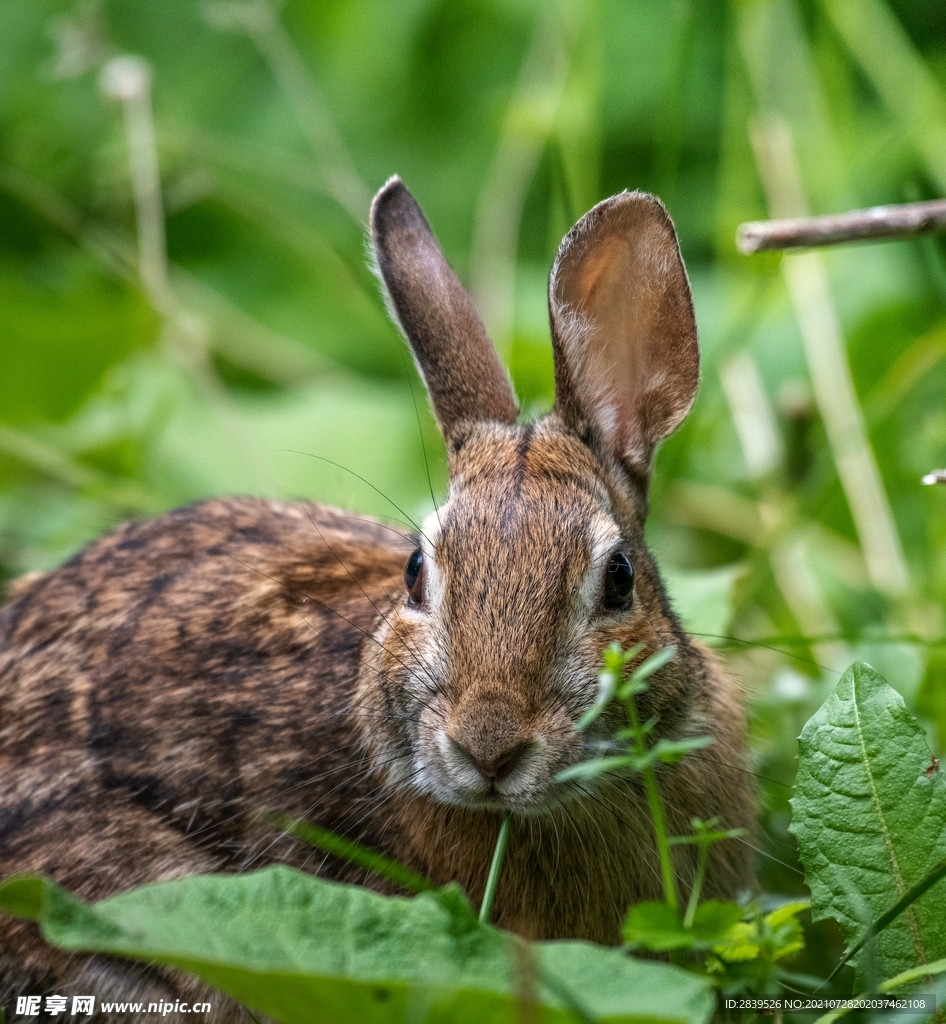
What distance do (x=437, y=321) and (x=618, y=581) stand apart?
92 cm

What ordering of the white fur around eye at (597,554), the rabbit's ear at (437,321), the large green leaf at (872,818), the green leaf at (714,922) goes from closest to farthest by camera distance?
the green leaf at (714,922) < the large green leaf at (872,818) < the white fur around eye at (597,554) < the rabbit's ear at (437,321)

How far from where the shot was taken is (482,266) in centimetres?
650

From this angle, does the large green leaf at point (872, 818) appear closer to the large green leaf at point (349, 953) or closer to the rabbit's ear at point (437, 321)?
the large green leaf at point (349, 953)

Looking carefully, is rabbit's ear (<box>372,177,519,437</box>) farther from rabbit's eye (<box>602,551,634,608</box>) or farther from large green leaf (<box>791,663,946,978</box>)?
large green leaf (<box>791,663,946,978</box>)

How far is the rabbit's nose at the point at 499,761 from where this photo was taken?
2.77m

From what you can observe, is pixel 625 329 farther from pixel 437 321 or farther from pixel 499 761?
pixel 499 761

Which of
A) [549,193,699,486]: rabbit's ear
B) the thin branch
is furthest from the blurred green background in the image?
the thin branch

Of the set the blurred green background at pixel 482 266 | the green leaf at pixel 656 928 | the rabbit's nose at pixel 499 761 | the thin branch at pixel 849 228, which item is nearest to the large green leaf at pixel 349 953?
the green leaf at pixel 656 928

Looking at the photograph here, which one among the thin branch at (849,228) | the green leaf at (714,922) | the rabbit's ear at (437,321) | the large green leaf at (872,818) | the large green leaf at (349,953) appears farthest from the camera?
the rabbit's ear at (437,321)

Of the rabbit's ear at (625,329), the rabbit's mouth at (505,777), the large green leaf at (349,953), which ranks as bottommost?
the large green leaf at (349,953)

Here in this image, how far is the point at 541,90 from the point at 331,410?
179 centimetres

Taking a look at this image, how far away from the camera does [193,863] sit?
11.1 feet

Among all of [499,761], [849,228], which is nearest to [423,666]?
[499,761]

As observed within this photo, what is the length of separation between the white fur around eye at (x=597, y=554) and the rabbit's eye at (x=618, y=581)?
2cm
